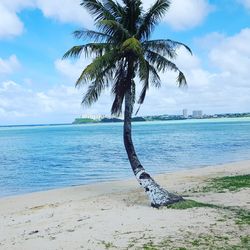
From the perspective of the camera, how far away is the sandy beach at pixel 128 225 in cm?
941

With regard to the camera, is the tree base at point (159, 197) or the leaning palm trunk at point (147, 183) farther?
the leaning palm trunk at point (147, 183)

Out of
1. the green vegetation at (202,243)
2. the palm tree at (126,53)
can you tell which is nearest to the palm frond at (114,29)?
the palm tree at (126,53)

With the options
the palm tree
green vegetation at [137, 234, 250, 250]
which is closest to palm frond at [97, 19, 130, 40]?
the palm tree

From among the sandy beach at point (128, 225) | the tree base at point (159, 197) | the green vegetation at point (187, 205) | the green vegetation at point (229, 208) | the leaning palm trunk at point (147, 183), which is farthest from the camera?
the leaning palm trunk at point (147, 183)

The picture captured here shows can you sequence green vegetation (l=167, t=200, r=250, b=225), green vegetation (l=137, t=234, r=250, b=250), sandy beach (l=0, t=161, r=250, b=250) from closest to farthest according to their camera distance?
green vegetation (l=137, t=234, r=250, b=250) → sandy beach (l=0, t=161, r=250, b=250) → green vegetation (l=167, t=200, r=250, b=225)

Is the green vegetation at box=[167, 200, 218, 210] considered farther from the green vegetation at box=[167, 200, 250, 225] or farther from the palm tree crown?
the palm tree crown

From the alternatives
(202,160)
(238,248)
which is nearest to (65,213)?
(238,248)

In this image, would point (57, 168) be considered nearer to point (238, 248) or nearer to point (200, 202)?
point (200, 202)

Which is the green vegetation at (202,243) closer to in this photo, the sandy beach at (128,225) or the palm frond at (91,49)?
the sandy beach at (128,225)

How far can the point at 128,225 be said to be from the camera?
11180mm

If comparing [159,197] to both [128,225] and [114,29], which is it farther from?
[114,29]

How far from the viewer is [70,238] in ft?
33.4

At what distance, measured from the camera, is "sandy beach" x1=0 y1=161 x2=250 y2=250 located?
9.41 meters

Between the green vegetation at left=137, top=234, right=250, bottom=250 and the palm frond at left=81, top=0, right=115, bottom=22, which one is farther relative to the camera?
the palm frond at left=81, top=0, right=115, bottom=22
